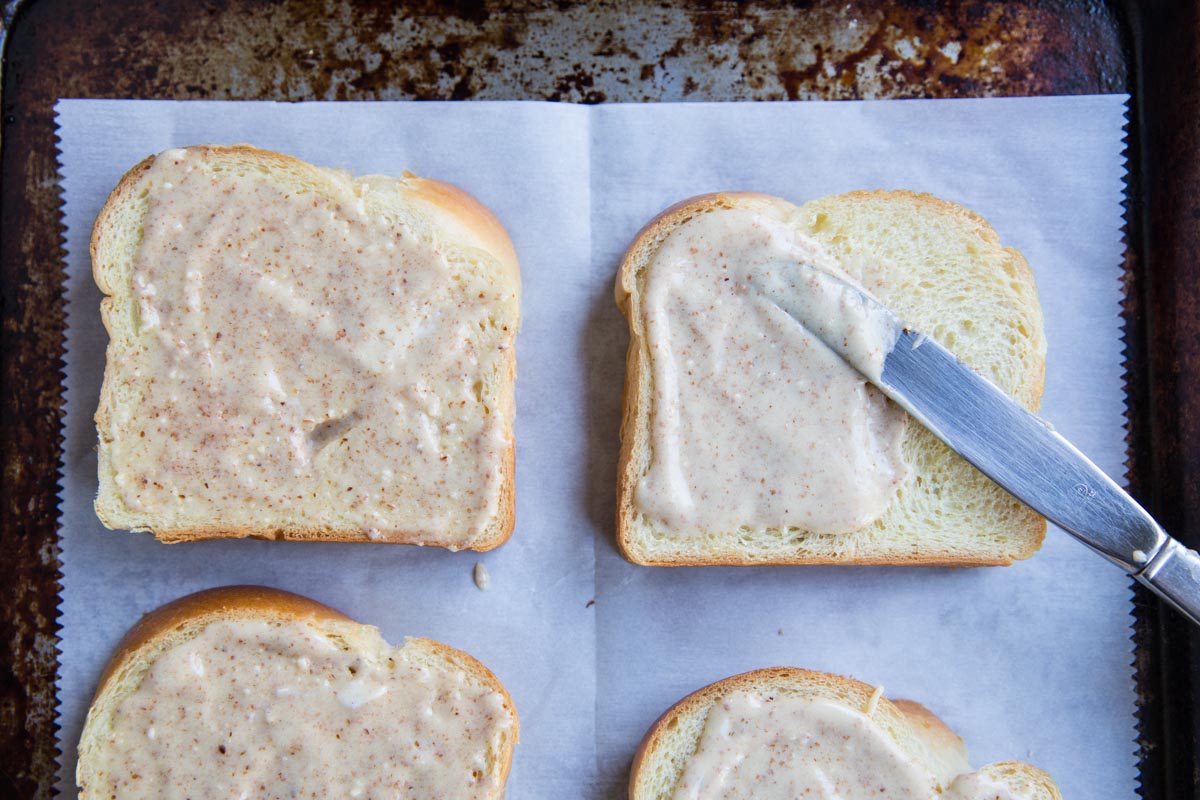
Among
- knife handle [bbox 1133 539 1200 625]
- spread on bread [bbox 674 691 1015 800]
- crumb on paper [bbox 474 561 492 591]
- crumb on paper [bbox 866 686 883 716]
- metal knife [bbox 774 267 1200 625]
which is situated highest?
metal knife [bbox 774 267 1200 625]

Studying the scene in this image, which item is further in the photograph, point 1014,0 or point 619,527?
point 1014,0

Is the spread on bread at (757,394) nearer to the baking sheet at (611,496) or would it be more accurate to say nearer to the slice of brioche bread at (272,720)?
the baking sheet at (611,496)

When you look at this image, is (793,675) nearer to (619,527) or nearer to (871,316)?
(619,527)

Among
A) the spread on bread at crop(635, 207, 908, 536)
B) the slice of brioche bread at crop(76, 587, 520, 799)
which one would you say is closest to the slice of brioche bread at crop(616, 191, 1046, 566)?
the spread on bread at crop(635, 207, 908, 536)

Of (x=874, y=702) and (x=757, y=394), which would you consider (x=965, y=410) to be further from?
(x=874, y=702)

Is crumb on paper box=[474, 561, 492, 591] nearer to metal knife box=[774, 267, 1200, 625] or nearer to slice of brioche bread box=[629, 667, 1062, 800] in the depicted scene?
slice of brioche bread box=[629, 667, 1062, 800]

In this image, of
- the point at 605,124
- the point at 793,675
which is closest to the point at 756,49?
the point at 605,124

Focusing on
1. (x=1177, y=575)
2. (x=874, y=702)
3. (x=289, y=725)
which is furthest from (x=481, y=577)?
(x=1177, y=575)
